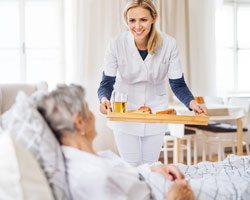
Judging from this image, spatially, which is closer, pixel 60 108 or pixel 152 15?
pixel 60 108

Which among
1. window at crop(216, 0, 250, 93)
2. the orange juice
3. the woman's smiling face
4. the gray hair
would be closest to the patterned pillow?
the gray hair

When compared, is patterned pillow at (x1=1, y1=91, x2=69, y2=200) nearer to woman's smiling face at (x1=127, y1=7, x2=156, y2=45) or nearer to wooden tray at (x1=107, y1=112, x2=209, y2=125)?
wooden tray at (x1=107, y1=112, x2=209, y2=125)

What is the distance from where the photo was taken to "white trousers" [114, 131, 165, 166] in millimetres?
2271

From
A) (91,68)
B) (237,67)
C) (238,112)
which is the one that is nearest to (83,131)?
(238,112)

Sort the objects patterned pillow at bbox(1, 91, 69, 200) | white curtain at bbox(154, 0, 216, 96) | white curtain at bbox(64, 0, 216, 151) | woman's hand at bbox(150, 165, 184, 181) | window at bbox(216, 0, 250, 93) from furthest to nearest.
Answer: window at bbox(216, 0, 250, 93)
white curtain at bbox(154, 0, 216, 96)
white curtain at bbox(64, 0, 216, 151)
woman's hand at bbox(150, 165, 184, 181)
patterned pillow at bbox(1, 91, 69, 200)

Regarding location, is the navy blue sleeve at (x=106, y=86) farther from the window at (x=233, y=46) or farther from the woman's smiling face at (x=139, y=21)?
the window at (x=233, y=46)

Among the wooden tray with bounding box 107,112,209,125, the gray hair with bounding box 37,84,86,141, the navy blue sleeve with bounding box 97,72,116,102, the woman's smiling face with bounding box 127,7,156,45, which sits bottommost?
the wooden tray with bounding box 107,112,209,125

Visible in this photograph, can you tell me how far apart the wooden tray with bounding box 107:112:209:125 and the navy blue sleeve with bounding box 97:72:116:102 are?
1.01 feet

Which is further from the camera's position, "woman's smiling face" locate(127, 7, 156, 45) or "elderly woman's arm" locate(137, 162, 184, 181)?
"woman's smiling face" locate(127, 7, 156, 45)

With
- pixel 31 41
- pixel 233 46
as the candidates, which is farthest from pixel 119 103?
pixel 233 46

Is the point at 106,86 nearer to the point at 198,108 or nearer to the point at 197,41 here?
the point at 198,108

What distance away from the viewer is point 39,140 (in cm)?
120

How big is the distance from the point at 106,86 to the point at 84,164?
1101mm

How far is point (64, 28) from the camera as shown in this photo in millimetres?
4578
